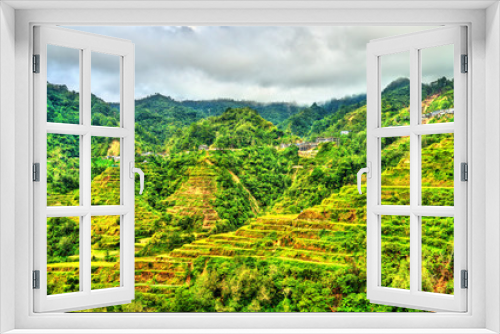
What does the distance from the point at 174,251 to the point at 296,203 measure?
168 centimetres

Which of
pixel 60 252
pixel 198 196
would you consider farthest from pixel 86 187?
pixel 198 196

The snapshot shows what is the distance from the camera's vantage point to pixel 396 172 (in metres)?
4.35

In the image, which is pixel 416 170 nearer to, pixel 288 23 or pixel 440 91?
pixel 288 23

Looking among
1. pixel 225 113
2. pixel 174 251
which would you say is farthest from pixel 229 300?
pixel 225 113

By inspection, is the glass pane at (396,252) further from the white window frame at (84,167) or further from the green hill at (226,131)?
the white window frame at (84,167)

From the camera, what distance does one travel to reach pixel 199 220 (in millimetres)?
4898

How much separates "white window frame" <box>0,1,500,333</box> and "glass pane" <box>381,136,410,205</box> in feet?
8.15

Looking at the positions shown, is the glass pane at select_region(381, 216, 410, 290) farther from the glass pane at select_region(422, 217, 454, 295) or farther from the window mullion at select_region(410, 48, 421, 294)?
the window mullion at select_region(410, 48, 421, 294)

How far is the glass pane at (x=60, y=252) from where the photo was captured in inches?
152

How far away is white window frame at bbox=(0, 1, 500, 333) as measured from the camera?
180 cm

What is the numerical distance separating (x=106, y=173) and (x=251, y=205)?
1.86m

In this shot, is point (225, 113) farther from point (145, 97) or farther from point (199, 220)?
point (199, 220)

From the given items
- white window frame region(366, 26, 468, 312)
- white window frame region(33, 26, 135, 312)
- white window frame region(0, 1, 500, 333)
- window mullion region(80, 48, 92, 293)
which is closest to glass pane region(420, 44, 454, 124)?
white window frame region(366, 26, 468, 312)
